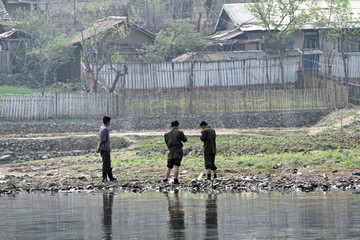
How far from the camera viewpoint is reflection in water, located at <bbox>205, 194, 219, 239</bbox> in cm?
901

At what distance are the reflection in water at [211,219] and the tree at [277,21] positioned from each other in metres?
24.2

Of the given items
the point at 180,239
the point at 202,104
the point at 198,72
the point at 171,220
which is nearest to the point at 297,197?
the point at 171,220

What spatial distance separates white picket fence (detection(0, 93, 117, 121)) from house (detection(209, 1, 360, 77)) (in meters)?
10.6

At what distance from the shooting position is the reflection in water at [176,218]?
916 cm

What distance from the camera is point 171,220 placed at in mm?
10336

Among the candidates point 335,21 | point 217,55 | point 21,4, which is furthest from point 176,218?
point 21,4

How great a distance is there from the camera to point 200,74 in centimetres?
3253

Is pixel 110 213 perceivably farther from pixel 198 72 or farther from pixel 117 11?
pixel 117 11

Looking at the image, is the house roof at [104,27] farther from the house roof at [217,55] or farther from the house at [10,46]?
the house roof at [217,55]

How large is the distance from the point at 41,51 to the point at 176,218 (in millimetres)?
28385

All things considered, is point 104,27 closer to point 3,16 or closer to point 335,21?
point 3,16

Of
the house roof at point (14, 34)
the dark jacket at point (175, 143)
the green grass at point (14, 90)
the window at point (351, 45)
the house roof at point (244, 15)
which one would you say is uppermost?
the house roof at point (244, 15)

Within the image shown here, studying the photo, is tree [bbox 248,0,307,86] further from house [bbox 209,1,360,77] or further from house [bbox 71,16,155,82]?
house [bbox 71,16,155,82]

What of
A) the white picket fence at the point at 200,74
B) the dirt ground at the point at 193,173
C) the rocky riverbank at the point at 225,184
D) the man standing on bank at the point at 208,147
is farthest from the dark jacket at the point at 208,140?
the white picket fence at the point at 200,74
